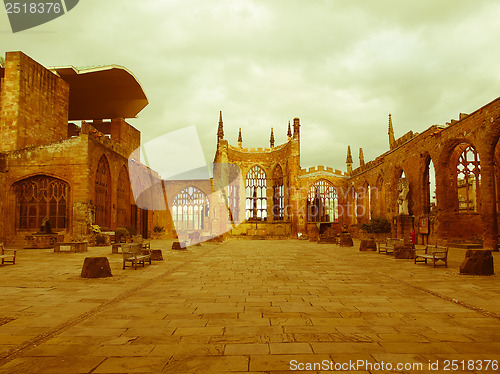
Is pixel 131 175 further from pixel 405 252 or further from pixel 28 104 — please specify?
pixel 405 252

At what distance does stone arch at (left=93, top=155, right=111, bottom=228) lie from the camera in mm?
22344

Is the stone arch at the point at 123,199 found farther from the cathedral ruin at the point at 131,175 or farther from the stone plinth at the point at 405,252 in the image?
the stone plinth at the point at 405,252

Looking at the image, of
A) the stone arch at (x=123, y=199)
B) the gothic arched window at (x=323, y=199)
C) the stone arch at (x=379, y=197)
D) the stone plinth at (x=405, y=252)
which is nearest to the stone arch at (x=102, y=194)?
the stone arch at (x=123, y=199)

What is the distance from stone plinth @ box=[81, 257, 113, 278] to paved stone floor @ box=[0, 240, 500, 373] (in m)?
0.33

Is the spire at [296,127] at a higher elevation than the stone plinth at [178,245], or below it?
higher

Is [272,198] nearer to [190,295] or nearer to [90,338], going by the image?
[190,295]

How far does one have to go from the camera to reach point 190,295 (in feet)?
21.3

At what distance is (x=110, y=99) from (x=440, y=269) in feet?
104

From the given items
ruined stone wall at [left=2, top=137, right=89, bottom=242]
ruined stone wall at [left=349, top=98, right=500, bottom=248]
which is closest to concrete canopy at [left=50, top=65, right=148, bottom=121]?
ruined stone wall at [left=2, top=137, right=89, bottom=242]

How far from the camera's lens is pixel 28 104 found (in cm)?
2252

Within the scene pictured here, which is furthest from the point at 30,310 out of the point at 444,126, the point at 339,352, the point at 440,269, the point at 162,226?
the point at 162,226

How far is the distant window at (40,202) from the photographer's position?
67.5 feet

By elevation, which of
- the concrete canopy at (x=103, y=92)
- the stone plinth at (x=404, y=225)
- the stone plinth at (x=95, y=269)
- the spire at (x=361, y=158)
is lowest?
the stone plinth at (x=95, y=269)

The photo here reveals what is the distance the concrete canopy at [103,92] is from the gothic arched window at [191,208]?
389 inches
